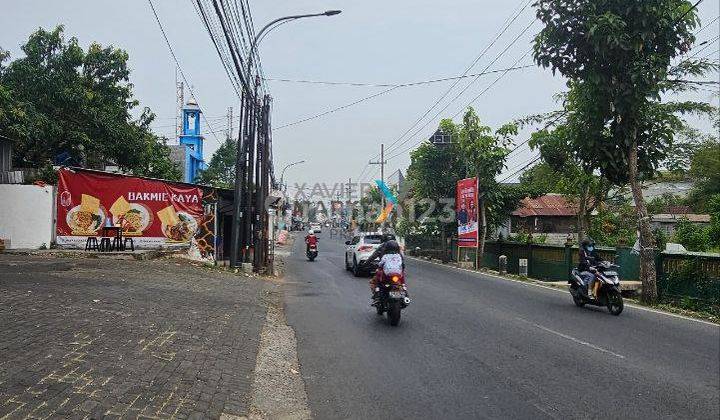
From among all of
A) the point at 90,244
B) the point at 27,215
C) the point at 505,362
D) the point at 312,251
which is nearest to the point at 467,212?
the point at 312,251

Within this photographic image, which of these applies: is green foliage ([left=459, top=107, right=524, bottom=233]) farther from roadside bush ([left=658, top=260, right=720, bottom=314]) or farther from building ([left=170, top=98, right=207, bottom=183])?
building ([left=170, top=98, right=207, bottom=183])

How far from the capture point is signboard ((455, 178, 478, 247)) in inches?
1101

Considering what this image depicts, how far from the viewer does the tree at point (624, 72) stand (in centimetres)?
1378

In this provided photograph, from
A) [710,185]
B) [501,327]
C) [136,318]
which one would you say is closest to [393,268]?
[501,327]

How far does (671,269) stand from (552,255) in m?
8.11

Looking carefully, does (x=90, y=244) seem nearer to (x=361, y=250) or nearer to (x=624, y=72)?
(x=361, y=250)

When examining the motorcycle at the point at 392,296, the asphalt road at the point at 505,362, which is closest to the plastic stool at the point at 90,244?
the asphalt road at the point at 505,362

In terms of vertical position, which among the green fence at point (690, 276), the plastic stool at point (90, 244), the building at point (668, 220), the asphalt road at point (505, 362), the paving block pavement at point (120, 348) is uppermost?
the building at point (668, 220)

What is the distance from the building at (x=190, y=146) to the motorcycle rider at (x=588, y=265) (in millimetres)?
37300

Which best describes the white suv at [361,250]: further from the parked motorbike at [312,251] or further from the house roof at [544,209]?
the house roof at [544,209]

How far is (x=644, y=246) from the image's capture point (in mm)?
14875

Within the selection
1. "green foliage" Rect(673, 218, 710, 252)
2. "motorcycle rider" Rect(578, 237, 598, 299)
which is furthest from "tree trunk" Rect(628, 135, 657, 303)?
"green foliage" Rect(673, 218, 710, 252)

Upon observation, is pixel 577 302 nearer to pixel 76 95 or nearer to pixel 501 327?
pixel 501 327

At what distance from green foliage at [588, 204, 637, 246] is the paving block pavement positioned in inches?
922
